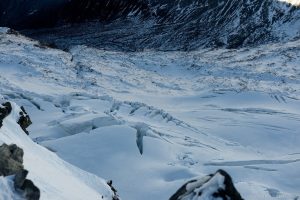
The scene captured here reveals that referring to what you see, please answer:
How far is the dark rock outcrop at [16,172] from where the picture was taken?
24.3ft

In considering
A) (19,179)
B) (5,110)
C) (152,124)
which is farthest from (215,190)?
(152,124)

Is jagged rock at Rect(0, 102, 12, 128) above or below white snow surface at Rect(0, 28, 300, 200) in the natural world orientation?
above

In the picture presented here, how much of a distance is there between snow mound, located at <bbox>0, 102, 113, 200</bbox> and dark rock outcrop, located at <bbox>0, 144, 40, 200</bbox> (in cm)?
13

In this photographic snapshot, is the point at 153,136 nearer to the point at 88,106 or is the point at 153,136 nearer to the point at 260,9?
the point at 88,106

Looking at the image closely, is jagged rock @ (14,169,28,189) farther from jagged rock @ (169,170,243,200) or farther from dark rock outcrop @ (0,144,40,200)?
jagged rock @ (169,170,243,200)

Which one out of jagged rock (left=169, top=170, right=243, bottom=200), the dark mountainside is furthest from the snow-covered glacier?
the dark mountainside

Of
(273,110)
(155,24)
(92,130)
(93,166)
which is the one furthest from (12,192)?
(155,24)

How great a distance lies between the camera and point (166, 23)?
64.8 m

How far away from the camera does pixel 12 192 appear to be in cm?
733

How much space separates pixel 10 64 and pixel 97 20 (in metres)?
47.9

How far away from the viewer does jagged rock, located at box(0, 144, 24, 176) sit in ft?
25.1

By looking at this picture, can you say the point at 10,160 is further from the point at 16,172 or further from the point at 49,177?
the point at 49,177

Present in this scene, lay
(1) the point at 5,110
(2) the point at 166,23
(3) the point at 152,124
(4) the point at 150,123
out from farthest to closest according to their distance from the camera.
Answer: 1. (2) the point at 166,23
2. (4) the point at 150,123
3. (3) the point at 152,124
4. (1) the point at 5,110

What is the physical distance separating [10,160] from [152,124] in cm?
934
